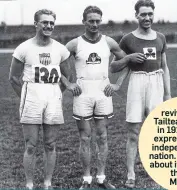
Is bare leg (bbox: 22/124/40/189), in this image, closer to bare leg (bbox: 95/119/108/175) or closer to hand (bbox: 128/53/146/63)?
bare leg (bbox: 95/119/108/175)

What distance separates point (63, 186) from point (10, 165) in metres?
1.12

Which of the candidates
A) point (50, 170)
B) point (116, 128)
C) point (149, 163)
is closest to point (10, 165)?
point (50, 170)

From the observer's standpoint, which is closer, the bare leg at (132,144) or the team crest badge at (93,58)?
the team crest badge at (93,58)

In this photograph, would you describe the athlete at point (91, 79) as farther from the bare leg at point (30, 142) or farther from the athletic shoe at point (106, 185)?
the bare leg at point (30, 142)

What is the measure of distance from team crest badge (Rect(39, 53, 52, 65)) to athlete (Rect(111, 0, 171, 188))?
0.79m

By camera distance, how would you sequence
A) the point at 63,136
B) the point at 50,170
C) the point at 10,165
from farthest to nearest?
the point at 63,136 → the point at 10,165 → the point at 50,170

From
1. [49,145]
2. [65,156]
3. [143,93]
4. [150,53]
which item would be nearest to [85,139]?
[49,145]

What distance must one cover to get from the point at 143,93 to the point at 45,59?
3.59ft

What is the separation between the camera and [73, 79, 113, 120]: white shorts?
4.27 m

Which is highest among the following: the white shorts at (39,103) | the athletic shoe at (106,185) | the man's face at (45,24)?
the man's face at (45,24)

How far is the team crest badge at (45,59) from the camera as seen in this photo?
4.03 m

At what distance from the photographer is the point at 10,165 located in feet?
17.7


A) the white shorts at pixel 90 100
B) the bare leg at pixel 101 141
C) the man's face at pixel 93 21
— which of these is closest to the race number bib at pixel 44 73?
the white shorts at pixel 90 100

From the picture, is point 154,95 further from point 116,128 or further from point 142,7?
point 116,128
